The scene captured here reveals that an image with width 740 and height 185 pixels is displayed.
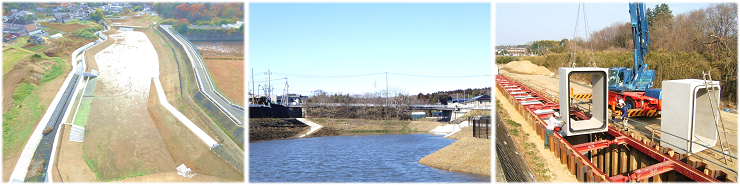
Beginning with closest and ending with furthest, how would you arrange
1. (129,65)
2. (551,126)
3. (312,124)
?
(551,126)
(129,65)
(312,124)

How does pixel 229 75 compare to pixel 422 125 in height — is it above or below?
above

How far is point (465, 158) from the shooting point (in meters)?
13.7

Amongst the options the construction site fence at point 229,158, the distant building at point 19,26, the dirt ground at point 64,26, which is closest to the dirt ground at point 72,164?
the construction site fence at point 229,158

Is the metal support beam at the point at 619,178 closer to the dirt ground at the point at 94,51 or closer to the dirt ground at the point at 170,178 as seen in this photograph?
the dirt ground at the point at 170,178

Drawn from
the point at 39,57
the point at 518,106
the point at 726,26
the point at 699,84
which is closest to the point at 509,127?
the point at 518,106

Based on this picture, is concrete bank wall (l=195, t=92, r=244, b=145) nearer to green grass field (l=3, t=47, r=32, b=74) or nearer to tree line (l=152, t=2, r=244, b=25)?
tree line (l=152, t=2, r=244, b=25)

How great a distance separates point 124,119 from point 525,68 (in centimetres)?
2054

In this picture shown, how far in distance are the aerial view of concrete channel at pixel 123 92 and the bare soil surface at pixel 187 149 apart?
0.02 m

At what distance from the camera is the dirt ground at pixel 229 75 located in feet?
27.7

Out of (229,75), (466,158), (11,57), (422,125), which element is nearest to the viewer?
(11,57)

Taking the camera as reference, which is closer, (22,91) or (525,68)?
(22,91)

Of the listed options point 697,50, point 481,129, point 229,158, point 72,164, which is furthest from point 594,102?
point 481,129

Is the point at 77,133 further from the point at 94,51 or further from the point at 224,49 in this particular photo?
the point at 224,49

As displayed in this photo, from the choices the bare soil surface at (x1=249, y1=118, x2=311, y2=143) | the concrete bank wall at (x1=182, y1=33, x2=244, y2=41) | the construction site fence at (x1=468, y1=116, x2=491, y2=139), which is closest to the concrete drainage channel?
the concrete bank wall at (x1=182, y1=33, x2=244, y2=41)
